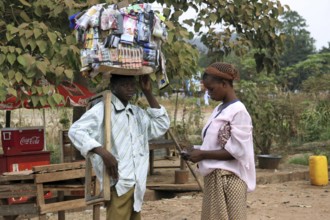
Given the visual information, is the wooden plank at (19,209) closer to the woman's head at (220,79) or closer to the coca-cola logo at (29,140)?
the woman's head at (220,79)

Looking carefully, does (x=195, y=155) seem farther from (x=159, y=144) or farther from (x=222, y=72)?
(x=159, y=144)

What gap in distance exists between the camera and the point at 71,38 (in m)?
4.97

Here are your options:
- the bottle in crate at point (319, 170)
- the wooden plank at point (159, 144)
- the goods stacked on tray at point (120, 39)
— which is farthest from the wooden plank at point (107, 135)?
the bottle in crate at point (319, 170)

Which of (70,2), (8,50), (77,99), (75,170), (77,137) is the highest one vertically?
(70,2)

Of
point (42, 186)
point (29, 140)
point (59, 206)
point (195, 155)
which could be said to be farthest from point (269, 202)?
point (195, 155)

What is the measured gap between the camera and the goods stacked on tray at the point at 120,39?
2973mm

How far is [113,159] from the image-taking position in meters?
2.78

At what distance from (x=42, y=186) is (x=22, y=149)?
2379mm

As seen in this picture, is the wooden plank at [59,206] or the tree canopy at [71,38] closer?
the wooden plank at [59,206]

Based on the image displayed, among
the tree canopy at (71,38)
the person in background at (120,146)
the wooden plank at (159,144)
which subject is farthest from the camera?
the wooden plank at (159,144)

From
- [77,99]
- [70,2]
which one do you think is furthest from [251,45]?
[70,2]

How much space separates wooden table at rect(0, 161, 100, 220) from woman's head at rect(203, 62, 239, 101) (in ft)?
4.98

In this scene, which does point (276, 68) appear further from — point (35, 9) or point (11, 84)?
point (11, 84)

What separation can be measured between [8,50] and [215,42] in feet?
11.5
